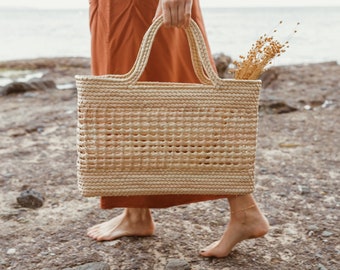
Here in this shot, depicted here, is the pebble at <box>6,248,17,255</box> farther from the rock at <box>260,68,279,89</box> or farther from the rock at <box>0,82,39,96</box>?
the rock at <box>260,68,279,89</box>

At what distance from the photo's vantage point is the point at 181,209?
10.3 feet

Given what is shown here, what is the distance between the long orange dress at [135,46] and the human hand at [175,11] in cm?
32

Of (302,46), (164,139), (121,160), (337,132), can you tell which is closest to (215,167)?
(164,139)

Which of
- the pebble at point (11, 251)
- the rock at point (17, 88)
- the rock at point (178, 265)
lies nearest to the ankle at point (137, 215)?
the rock at point (178, 265)

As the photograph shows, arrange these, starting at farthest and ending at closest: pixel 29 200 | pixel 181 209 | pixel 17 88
Result: pixel 17 88
pixel 29 200
pixel 181 209

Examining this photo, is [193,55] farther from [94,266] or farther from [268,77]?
→ [268,77]

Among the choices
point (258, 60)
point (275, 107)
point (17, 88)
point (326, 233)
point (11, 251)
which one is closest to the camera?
point (258, 60)

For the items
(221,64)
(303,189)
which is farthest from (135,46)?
(221,64)

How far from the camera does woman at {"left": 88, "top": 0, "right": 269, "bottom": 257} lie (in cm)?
230

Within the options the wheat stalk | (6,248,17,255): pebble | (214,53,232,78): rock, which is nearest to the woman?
the wheat stalk

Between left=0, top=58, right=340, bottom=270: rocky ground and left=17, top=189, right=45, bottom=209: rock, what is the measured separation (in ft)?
0.11

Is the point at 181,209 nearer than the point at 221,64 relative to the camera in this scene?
Yes

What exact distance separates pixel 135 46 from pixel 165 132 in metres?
0.49

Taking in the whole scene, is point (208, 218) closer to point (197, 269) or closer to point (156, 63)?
point (197, 269)
